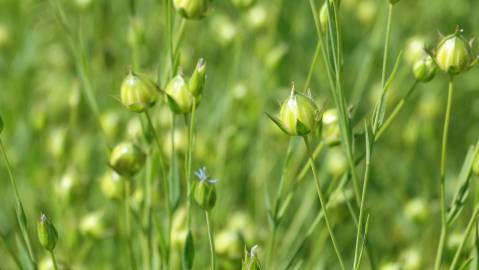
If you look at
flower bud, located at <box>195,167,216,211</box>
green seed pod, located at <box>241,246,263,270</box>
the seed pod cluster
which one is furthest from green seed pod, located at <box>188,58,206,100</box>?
green seed pod, located at <box>241,246,263,270</box>

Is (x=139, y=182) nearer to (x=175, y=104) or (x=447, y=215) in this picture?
(x=175, y=104)

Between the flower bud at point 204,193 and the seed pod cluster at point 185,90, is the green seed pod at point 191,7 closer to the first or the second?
the seed pod cluster at point 185,90

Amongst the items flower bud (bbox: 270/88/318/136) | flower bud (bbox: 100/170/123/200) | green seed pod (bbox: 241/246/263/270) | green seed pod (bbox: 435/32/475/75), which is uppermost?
green seed pod (bbox: 435/32/475/75)

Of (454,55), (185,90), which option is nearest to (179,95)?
(185,90)

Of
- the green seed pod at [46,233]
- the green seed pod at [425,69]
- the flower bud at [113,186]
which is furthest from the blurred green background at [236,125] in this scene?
the green seed pod at [46,233]

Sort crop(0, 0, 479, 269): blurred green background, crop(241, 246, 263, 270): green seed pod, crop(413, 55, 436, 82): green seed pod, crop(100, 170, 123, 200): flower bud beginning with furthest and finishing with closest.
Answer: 1. crop(0, 0, 479, 269): blurred green background
2. crop(100, 170, 123, 200): flower bud
3. crop(413, 55, 436, 82): green seed pod
4. crop(241, 246, 263, 270): green seed pod

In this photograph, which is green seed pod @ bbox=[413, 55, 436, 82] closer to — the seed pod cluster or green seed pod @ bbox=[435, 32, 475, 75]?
green seed pod @ bbox=[435, 32, 475, 75]

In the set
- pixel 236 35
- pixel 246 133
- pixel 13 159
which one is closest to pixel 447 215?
pixel 246 133
